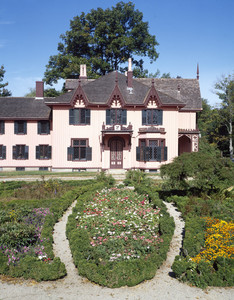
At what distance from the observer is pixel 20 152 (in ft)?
96.5

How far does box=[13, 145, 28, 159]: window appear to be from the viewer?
29.3 m

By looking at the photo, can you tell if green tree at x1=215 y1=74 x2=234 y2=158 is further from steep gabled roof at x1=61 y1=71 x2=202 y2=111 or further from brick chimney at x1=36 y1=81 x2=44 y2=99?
brick chimney at x1=36 y1=81 x2=44 y2=99

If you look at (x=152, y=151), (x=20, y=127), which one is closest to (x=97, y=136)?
(x=152, y=151)

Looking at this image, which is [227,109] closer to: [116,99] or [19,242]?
[116,99]

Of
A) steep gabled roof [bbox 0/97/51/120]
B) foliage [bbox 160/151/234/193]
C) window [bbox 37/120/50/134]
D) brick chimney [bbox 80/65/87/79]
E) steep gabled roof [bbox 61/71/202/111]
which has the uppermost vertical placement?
brick chimney [bbox 80/65/87/79]

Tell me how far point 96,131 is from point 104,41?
2128 centimetres

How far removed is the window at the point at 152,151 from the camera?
1075 inches

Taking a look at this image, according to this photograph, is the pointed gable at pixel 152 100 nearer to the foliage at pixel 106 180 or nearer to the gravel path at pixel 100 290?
the foliage at pixel 106 180

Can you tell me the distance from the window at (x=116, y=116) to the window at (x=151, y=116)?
6.02ft

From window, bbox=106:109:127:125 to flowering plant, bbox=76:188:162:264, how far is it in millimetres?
13925

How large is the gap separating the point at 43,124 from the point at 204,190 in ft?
62.8

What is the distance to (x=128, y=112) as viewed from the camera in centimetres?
2797

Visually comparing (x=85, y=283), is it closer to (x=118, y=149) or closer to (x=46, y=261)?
(x=46, y=261)

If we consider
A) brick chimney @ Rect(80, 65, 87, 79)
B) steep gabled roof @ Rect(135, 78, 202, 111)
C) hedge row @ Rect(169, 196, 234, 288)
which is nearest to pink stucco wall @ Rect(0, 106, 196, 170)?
steep gabled roof @ Rect(135, 78, 202, 111)
